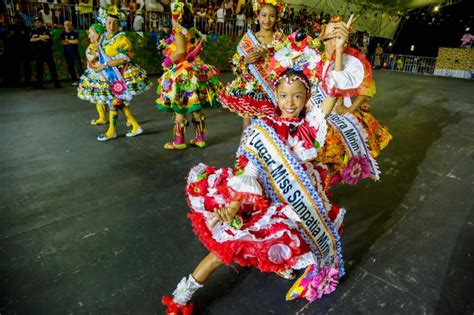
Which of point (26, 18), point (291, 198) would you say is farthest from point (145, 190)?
point (26, 18)

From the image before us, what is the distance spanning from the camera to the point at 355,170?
2748 mm

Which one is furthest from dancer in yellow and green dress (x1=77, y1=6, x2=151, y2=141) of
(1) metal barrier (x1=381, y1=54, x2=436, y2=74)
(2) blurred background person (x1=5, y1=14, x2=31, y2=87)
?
(1) metal barrier (x1=381, y1=54, x2=436, y2=74)

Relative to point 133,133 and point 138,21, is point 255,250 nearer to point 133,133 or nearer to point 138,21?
point 133,133

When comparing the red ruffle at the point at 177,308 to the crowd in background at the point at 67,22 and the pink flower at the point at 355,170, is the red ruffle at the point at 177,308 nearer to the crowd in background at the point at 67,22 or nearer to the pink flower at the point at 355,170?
the pink flower at the point at 355,170

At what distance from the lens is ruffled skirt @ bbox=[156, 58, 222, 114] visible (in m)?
4.39

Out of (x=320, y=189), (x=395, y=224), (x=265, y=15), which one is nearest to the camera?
(x=320, y=189)

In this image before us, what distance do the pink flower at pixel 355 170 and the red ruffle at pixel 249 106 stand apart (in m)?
1.46

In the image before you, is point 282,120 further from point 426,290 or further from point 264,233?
point 426,290

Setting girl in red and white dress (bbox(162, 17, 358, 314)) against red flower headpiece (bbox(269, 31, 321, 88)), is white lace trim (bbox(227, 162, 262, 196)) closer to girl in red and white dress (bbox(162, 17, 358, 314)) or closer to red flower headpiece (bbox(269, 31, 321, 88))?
girl in red and white dress (bbox(162, 17, 358, 314))

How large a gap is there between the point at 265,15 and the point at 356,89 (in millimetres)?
2126

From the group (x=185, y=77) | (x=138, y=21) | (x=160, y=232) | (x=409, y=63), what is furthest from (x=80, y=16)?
(x=409, y=63)

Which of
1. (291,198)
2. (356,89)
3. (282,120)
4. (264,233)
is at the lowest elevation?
(264,233)

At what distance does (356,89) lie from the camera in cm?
201

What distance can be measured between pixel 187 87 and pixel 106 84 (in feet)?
4.34
